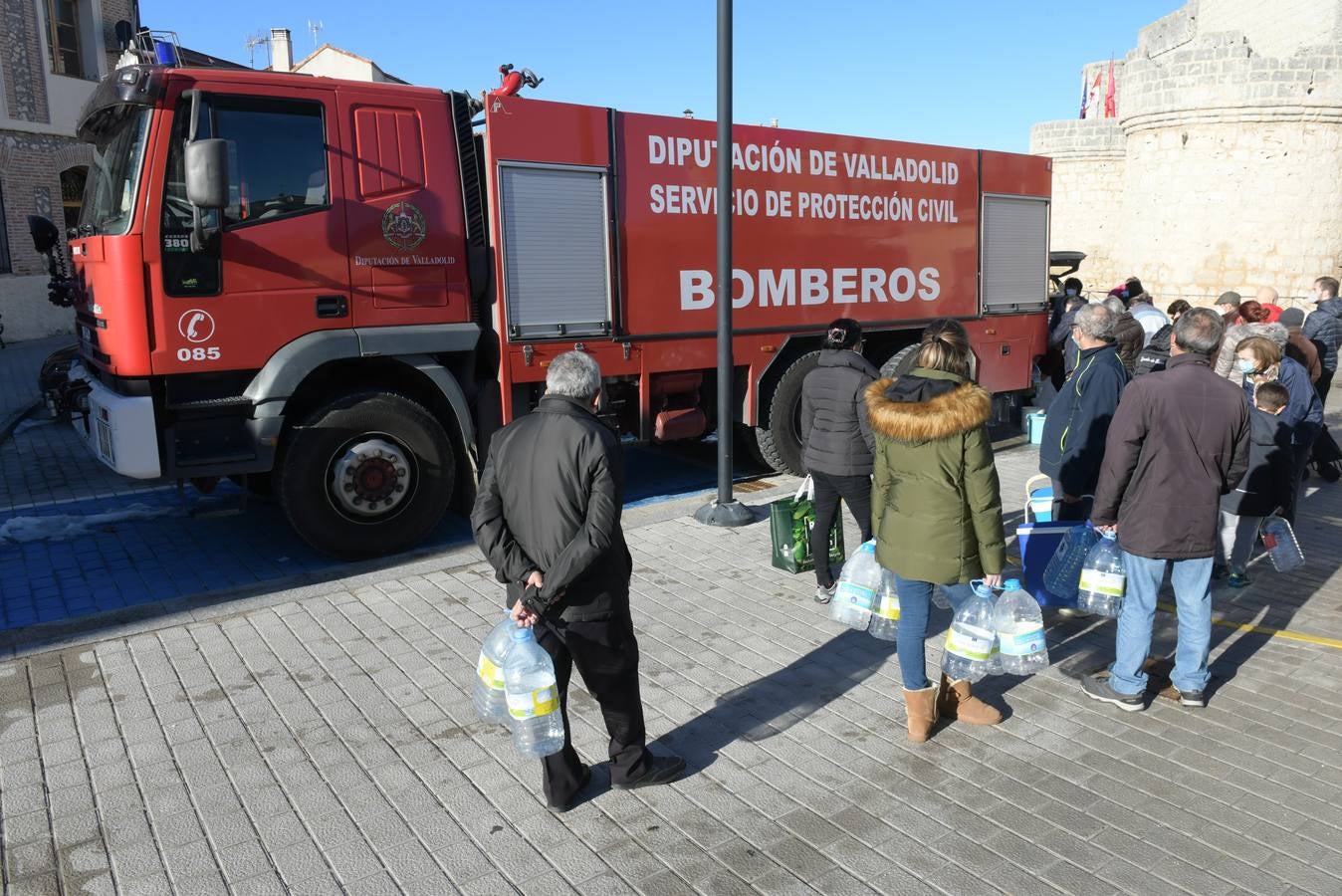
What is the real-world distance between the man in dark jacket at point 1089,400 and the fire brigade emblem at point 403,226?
159 inches

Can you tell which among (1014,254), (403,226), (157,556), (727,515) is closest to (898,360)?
(1014,254)

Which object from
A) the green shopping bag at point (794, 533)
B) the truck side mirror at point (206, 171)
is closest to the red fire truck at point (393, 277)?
the truck side mirror at point (206, 171)

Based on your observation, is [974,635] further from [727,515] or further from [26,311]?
[26,311]

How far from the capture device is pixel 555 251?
688 centimetres

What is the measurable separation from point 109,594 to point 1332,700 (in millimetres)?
6618

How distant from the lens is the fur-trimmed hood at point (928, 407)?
12.3ft

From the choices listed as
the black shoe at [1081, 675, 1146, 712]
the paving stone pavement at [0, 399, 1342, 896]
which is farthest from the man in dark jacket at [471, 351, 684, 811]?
the black shoe at [1081, 675, 1146, 712]

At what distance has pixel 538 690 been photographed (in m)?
3.34

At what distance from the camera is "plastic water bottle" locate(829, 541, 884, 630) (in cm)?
438

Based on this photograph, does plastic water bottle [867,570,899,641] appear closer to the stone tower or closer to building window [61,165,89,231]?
the stone tower

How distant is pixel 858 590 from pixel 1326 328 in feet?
21.5

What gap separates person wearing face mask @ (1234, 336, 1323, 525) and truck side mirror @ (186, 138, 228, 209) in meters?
6.02

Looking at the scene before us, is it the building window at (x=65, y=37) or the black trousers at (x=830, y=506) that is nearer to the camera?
the black trousers at (x=830, y=506)

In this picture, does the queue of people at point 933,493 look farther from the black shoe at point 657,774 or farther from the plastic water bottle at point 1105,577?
the plastic water bottle at point 1105,577
